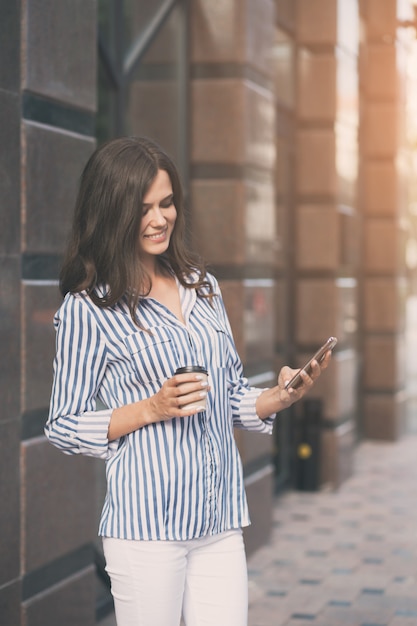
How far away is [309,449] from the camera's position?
919 cm

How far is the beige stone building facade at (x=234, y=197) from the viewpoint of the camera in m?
4.13

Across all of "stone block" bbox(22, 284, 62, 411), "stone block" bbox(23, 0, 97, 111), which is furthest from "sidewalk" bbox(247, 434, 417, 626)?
"stone block" bbox(23, 0, 97, 111)

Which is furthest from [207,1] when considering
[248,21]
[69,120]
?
[69,120]

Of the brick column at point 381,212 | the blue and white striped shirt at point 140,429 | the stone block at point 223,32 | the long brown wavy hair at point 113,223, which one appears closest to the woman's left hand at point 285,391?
the blue and white striped shirt at point 140,429

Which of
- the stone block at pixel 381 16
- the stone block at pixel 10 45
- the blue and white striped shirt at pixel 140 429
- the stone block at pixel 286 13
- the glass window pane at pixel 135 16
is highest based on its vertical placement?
the stone block at pixel 381 16

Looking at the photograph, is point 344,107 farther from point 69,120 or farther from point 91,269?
point 91,269

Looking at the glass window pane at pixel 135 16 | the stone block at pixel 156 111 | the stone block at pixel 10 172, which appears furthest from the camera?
the stone block at pixel 156 111

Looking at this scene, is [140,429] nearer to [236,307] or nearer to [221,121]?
[236,307]

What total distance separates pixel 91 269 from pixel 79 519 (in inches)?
77.5

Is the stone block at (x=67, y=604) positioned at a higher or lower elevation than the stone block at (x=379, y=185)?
lower

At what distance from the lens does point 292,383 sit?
2869 millimetres

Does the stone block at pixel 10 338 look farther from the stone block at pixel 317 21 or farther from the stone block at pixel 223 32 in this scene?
the stone block at pixel 317 21

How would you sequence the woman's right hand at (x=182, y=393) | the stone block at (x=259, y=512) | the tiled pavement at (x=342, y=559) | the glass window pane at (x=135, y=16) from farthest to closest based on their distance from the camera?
1. the stone block at (x=259, y=512)
2. the glass window pane at (x=135, y=16)
3. the tiled pavement at (x=342, y=559)
4. the woman's right hand at (x=182, y=393)

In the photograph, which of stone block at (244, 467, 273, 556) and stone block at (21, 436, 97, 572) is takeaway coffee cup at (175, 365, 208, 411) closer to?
stone block at (21, 436, 97, 572)
